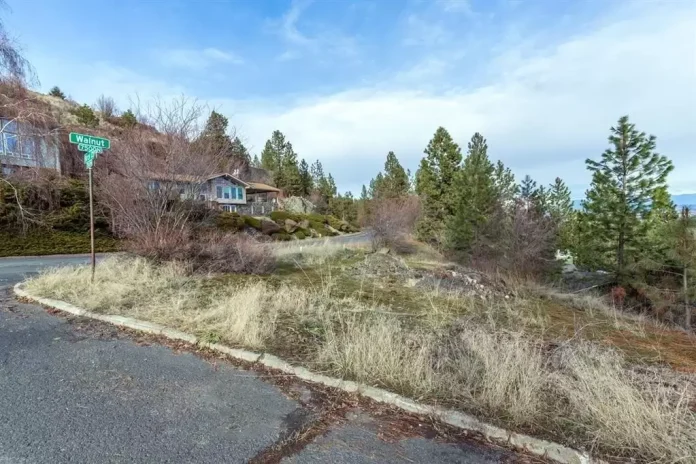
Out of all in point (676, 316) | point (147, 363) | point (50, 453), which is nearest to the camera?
point (50, 453)

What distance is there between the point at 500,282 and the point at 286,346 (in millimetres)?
10014

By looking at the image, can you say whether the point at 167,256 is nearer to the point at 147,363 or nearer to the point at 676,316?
the point at 147,363

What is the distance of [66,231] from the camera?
53.4 feet

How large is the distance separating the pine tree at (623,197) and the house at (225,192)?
17.7m

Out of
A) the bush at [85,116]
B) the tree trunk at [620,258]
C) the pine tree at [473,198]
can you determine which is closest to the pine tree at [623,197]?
the tree trunk at [620,258]

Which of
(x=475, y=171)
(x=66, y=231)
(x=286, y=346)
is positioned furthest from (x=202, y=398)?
(x=475, y=171)

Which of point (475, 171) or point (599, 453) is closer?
point (599, 453)

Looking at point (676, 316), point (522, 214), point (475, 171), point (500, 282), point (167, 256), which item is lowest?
point (676, 316)

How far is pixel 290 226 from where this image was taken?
30453mm

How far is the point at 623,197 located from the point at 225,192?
109 feet

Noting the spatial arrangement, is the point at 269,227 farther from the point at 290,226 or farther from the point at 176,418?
the point at 176,418

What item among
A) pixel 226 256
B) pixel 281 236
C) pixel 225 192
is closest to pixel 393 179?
pixel 225 192

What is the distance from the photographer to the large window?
1248 cm

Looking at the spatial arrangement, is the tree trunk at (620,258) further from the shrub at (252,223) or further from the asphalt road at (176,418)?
the shrub at (252,223)
